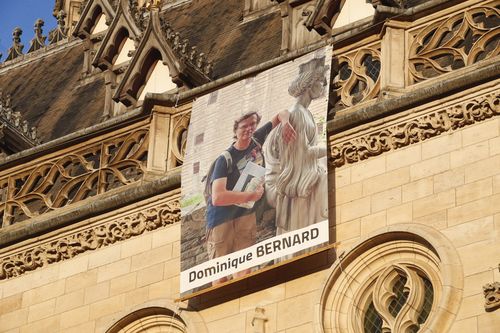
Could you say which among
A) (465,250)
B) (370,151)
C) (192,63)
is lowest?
(465,250)

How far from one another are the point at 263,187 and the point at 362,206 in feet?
3.56

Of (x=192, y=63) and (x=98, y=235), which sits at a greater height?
(x=192, y=63)

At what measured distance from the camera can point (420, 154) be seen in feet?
69.4

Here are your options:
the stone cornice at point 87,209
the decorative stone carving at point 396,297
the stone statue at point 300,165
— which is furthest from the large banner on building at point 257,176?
the decorative stone carving at point 396,297

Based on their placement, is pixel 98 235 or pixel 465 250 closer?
pixel 465 250

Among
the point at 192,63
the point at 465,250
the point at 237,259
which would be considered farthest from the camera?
the point at 192,63

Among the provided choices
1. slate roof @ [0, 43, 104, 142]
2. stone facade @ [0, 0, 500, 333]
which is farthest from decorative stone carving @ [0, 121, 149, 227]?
slate roof @ [0, 43, 104, 142]

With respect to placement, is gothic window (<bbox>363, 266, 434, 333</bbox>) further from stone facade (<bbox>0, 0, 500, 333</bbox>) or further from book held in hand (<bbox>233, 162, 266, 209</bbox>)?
book held in hand (<bbox>233, 162, 266, 209</bbox>)

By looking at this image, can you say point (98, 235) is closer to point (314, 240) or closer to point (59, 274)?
point (59, 274)

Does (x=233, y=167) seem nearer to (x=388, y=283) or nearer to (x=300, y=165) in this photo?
(x=300, y=165)

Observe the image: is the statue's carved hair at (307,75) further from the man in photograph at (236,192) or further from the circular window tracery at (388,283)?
the circular window tracery at (388,283)

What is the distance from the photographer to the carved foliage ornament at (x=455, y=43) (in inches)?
847

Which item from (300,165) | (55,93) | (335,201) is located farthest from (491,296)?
(55,93)

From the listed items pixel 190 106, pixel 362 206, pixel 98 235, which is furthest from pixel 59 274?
pixel 362 206
